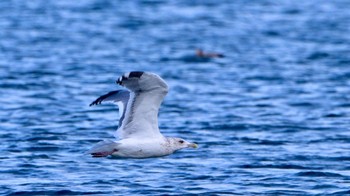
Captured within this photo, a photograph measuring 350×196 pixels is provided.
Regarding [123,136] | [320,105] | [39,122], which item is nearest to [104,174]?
[123,136]

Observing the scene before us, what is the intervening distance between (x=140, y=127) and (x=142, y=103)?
368 millimetres

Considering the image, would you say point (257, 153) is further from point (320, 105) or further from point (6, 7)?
point (6, 7)

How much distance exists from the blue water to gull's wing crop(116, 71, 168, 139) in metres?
0.85

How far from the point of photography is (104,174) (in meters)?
13.9

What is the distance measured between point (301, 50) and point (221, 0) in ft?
43.5

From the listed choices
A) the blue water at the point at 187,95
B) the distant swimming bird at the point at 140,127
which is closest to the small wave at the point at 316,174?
the blue water at the point at 187,95

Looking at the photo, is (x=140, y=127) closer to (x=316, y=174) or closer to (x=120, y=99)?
(x=120, y=99)

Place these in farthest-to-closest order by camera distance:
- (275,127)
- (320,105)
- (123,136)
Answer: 1. (320,105)
2. (275,127)
3. (123,136)

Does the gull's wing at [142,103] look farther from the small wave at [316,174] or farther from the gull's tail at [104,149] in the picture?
the small wave at [316,174]

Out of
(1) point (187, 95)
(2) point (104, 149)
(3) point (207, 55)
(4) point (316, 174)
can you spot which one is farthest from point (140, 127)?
(3) point (207, 55)

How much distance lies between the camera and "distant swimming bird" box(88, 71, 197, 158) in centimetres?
1191

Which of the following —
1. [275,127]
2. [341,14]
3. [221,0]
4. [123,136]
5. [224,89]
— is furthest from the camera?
[221,0]

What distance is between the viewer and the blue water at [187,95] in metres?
13.9

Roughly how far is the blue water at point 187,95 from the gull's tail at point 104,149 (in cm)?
90
